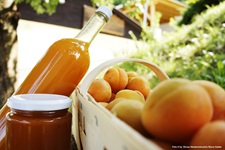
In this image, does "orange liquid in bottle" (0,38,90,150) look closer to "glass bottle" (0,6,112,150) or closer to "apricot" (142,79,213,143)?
"glass bottle" (0,6,112,150)

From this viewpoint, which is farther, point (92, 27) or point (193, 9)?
point (193, 9)

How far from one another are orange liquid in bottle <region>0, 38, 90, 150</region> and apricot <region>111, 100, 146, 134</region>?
0.26 m

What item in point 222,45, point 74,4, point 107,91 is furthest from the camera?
point 74,4

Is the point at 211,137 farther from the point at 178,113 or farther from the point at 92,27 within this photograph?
the point at 92,27

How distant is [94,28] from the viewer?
A: 686 mm

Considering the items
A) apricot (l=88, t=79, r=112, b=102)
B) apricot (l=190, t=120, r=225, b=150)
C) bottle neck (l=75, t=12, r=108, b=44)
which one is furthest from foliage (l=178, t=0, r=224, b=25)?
apricot (l=190, t=120, r=225, b=150)

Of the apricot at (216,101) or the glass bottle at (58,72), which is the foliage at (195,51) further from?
the apricot at (216,101)

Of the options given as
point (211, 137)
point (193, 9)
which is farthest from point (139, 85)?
point (193, 9)

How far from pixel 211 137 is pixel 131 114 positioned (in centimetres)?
11

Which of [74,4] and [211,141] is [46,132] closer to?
[211,141]

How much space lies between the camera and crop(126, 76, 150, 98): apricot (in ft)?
2.11

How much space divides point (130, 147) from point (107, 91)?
33cm

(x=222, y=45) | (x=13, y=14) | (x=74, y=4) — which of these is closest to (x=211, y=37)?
(x=222, y=45)

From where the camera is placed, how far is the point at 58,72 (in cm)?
60
